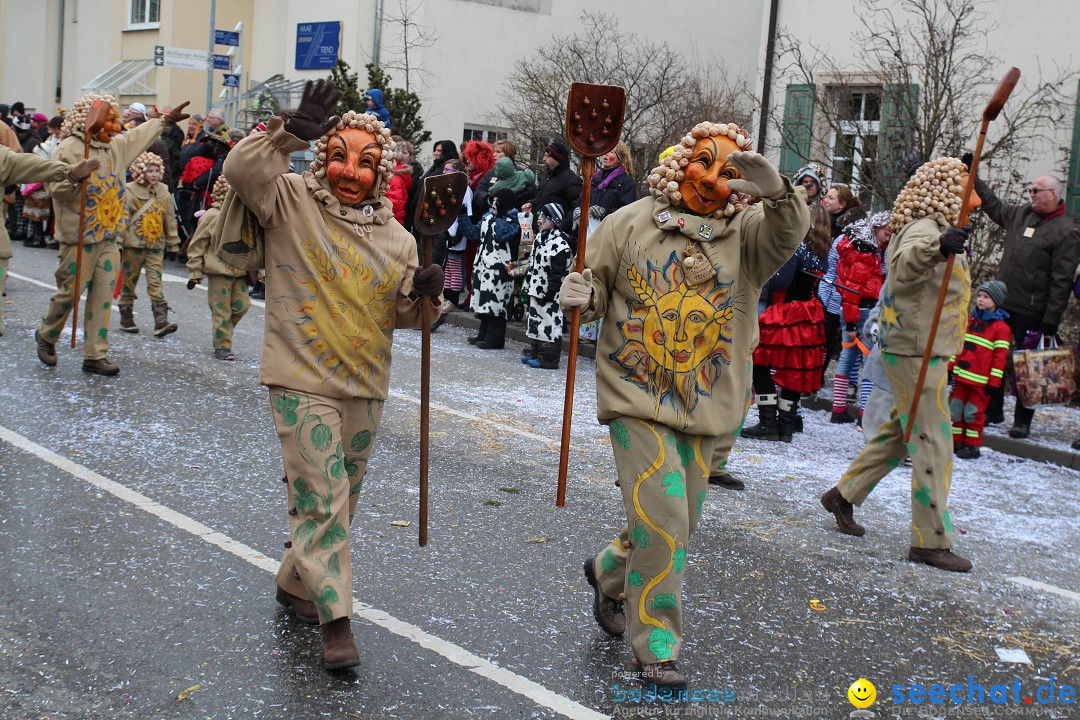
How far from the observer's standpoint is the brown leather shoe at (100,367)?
364 inches

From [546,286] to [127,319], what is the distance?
13.3 ft

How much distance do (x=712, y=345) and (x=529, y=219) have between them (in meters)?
8.05

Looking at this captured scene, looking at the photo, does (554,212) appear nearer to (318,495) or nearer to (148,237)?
(148,237)

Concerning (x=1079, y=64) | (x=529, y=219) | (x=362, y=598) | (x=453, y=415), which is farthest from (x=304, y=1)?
(x=362, y=598)

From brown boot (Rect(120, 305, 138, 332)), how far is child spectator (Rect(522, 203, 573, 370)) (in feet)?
12.5

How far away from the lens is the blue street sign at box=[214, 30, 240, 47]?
64.6 feet

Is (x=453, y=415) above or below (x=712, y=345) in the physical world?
below

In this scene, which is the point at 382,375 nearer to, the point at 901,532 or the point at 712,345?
the point at 712,345

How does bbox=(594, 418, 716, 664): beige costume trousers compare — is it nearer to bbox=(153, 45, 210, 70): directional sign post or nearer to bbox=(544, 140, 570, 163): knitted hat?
bbox=(544, 140, 570, 163): knitted hat

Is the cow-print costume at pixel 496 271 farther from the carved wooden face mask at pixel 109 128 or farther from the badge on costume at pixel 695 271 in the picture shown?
Answer: the badge on costume at pixel 695 271

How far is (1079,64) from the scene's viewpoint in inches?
534

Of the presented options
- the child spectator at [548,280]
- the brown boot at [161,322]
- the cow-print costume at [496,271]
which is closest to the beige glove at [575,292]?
the child spectator at [548,280]

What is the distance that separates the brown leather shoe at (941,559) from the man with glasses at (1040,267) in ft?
13.3

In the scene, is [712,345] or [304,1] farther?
[304,1]
